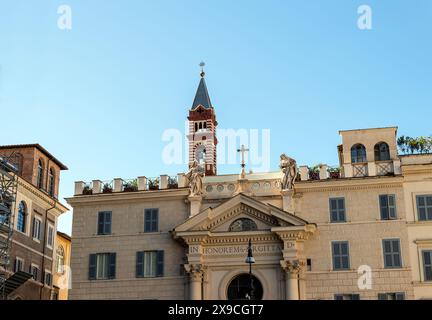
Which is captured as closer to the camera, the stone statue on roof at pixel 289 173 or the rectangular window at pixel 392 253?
the rectangular window at pixel 392 253

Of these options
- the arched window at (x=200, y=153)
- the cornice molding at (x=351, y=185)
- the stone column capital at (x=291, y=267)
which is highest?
the arched window at (x=200, y=153)

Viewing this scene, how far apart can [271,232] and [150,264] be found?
8.64 metres

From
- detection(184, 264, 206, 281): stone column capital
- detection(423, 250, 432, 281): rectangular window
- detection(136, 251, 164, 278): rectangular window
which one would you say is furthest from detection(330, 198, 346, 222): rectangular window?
detection(136, 251, 164, 278): rectangular window

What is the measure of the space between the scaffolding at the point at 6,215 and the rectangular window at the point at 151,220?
9058 millimetres

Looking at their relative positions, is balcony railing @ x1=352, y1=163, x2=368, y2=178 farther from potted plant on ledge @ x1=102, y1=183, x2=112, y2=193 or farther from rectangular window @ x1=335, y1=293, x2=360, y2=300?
potted plant on ledge @ x1=102, y1=183, x2=112, y2=193

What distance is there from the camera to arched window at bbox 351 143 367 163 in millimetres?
42625

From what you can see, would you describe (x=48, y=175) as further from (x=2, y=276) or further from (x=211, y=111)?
(x=211, y=111)

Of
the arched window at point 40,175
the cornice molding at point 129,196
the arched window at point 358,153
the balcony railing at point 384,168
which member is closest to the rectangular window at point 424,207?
the balcony railing at point 384,168

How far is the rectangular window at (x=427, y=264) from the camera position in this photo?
38844 mm

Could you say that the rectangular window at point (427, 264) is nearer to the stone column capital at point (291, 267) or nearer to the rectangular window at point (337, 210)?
the rectangular window at point (337, 210)

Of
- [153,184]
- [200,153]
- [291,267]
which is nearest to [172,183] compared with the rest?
[153,184]

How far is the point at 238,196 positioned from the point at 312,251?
593 cm
